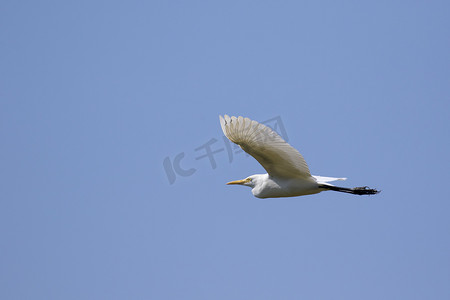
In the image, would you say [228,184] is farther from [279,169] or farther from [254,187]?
[279,169]

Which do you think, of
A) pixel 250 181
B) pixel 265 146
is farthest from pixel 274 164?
pixel 250 181

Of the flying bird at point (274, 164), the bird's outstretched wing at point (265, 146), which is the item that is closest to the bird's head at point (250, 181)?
the flying bird at point (274, 164)

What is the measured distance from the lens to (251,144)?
11.1 m

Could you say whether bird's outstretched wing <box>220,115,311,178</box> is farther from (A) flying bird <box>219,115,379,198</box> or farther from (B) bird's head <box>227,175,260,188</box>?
(B) bird's head <box>227,175,260,188</box>

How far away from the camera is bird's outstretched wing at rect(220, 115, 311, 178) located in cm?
1060

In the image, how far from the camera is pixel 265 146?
1103 cm

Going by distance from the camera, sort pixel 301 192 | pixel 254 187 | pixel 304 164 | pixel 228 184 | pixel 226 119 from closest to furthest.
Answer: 1. pixel 226 119
2. pixel 304 164
3. pixel 301 192
4. pixel 254 187
5. pixel 228 184

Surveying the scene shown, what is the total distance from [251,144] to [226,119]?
0.76 m

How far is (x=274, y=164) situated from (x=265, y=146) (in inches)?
36.5

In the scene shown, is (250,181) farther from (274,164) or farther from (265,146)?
(265,146)

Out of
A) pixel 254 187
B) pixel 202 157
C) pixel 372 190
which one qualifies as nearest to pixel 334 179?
pixel 372 190

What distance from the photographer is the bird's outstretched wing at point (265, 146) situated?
10602 millimetres

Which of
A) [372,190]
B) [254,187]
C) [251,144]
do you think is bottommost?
[372,190]

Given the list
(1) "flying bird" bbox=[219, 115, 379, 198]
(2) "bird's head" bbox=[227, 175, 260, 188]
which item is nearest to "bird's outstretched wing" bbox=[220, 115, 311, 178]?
(1) "flying bird" bbox=[219, 115, 379, 198]
